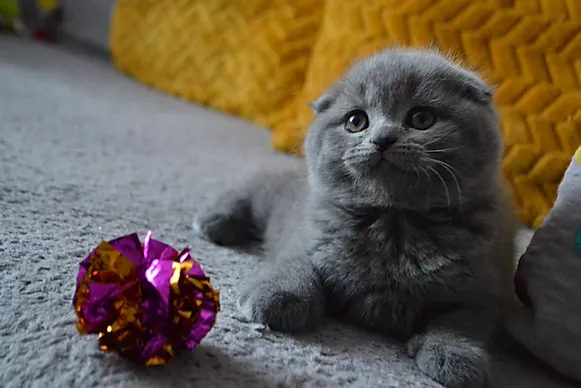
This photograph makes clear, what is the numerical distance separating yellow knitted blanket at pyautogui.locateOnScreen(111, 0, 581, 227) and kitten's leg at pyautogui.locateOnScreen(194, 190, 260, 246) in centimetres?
31

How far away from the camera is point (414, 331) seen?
824 millimetres

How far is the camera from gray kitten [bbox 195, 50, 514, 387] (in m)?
0.79

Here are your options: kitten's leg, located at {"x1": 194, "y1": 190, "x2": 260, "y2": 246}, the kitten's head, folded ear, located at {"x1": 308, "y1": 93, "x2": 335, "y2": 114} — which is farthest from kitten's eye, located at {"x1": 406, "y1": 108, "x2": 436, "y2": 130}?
kitten's leg, located at {"x1": 194, "y1": 190, "x2": 260, "y2": 246}

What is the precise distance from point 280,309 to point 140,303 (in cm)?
21

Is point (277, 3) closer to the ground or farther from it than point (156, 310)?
farther from it

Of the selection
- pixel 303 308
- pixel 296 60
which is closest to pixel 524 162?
pixel 303 308

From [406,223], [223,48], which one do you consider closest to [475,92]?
[406,223]

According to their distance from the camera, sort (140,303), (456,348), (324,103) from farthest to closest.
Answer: (324,103)
(456,348)
(140,303)

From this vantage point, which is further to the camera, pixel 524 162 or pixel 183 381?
pixel 524 162

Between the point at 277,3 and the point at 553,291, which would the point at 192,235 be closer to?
the point at 553,291

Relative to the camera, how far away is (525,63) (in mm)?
1178

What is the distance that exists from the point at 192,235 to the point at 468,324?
52cm

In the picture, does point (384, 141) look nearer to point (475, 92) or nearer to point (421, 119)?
point (421, 119)

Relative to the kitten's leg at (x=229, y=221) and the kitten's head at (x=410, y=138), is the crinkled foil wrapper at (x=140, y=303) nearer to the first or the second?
the kitten's head at (x=410, y=138)
